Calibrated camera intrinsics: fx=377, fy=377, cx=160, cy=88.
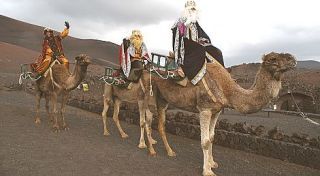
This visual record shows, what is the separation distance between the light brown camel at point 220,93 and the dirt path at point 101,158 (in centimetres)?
84

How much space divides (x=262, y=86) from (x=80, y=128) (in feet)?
23.3

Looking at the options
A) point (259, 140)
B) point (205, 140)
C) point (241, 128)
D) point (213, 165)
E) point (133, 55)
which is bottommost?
point (213, 165)

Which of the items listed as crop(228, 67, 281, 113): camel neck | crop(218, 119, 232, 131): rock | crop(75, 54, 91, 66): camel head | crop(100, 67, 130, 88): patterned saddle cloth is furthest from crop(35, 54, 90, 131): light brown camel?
crop(228, 67, 281, 113): camel neck

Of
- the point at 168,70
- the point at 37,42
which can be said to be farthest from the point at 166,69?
the point at 37,42

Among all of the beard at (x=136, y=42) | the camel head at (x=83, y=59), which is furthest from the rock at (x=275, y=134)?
the camel head at (x=83, y=59)

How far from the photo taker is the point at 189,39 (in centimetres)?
789

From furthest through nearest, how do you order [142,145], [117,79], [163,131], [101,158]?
[117,79], [142,145], [163,131], [101,158]

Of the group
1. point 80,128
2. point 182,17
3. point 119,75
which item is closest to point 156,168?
point 182,17

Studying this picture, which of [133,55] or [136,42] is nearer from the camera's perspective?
[133,55]

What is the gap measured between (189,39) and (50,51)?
6.19 metres

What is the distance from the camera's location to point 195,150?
32.3 feet

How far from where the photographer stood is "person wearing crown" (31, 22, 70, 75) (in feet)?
40.2

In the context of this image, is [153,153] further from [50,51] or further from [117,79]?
[50,51]

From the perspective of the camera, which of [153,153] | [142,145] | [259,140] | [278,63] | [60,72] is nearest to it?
[278,63]
